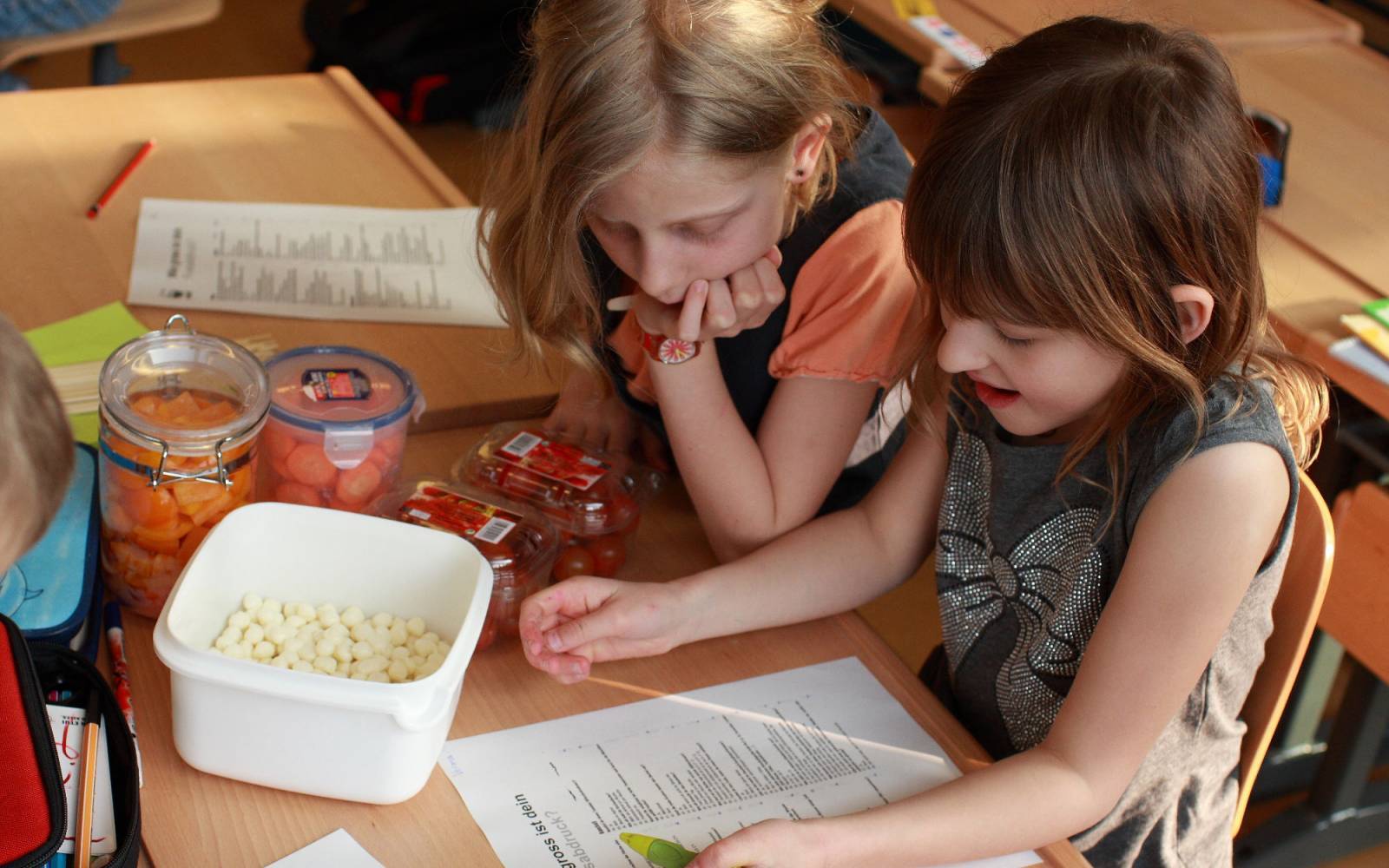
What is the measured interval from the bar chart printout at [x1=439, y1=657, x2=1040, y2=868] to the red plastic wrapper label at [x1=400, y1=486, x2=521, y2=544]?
158mm

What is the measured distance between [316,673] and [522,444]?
356mm

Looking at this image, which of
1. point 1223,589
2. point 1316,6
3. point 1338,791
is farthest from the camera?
point 1316,6

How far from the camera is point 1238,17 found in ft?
8.18

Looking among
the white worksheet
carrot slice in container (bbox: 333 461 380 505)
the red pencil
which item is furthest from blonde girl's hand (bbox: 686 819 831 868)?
the red pencil

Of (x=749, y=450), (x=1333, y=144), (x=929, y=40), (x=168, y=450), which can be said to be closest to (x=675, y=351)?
(x=749, y=450)

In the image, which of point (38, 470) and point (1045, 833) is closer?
point (38, 470)

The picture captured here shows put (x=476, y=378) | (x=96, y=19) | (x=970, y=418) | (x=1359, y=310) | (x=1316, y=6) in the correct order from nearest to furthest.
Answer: (x=970, y=418), (x=476, y=378), (x=1359, y=310), (x=96, y=19), (x=1316, y=6)

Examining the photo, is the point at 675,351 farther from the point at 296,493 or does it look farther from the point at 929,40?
the point at 929,40

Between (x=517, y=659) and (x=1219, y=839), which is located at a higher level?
(x=517, y=659)

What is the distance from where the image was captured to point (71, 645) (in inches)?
36.9

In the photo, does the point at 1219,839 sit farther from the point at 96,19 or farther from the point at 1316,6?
the point at 96,19

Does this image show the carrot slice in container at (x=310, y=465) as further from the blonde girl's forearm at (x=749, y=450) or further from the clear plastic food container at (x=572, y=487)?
the blonde girl's forearm at (x=749, y=450)

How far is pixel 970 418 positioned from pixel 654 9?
426 millimetres

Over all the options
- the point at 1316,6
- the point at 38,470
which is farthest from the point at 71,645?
the point at 1316,6
